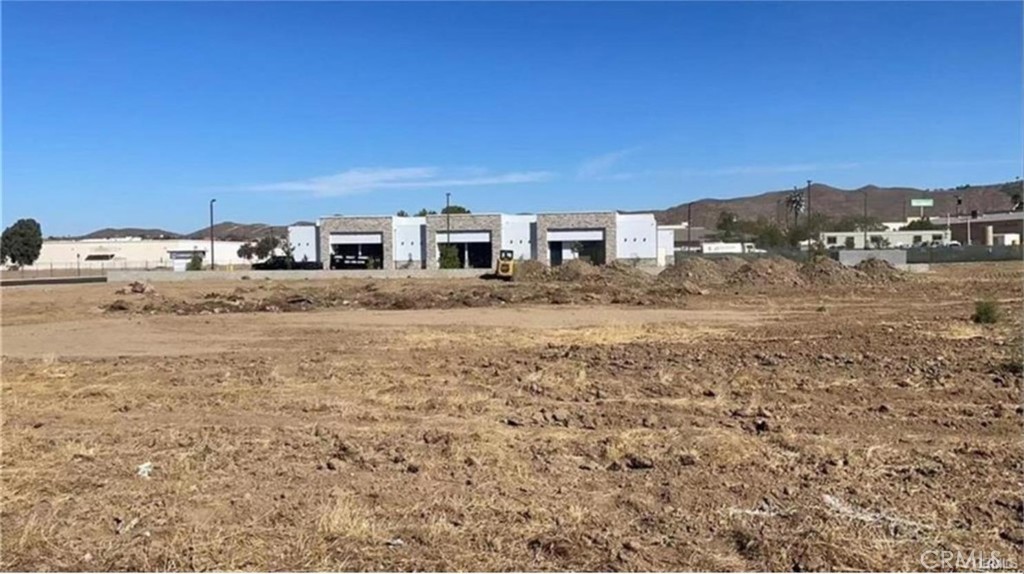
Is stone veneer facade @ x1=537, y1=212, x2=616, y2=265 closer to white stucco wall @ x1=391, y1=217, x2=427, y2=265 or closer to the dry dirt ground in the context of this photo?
white stucco wall @ x1=391, y1=217, x2=427, y2=265

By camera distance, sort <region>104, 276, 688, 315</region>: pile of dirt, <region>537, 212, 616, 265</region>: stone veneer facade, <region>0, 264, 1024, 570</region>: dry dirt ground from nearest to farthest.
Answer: <region>0, 264, 1024, 570</region>: dry dirt ground → <region>104, 276, 688, 315</region>: pile of dirt → <region>537, 212, 616, 265</region>: stone veneer facade

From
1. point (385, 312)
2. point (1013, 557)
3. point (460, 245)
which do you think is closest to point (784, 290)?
point (385, 312)

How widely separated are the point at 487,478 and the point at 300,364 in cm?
878

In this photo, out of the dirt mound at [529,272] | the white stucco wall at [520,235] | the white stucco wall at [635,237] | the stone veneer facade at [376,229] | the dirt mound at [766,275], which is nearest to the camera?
the dirt mound at [766,275]

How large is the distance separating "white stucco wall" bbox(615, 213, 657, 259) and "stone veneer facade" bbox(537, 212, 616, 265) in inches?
27.9

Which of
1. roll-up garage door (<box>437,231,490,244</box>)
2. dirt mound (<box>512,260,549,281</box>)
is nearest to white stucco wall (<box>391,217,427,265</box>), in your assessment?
roll-up garage door (<box>437,231,490,244</box>)

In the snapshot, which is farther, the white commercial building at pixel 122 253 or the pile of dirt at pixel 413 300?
the white commercial building at pixel 122 253

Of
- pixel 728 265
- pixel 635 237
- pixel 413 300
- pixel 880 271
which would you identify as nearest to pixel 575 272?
pixel 728 265

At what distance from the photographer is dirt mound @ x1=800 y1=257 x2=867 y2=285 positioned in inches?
1681

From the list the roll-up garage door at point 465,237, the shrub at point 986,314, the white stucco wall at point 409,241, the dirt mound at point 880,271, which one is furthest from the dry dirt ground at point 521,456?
the white stucco wall at point 409,241

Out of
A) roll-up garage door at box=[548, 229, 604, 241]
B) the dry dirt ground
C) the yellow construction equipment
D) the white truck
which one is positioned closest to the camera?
the dry dirt ground

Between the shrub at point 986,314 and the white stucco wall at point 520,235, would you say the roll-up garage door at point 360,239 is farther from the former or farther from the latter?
the shrub at point 986,314

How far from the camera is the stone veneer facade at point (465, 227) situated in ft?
284

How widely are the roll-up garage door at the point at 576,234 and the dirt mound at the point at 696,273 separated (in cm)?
3439
